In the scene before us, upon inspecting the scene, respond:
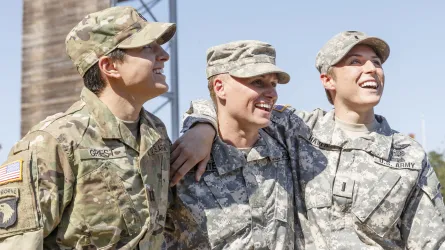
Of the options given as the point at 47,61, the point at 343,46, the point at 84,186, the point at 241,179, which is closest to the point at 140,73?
the point at 84,186

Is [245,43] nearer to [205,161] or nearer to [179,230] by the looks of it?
[205,161]

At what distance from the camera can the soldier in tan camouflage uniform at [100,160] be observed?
249cm

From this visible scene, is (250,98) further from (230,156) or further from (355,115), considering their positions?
(355,115)

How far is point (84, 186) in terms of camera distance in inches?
103

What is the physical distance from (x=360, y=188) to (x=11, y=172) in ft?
5.87

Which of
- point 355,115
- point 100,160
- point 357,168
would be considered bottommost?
point 357,168

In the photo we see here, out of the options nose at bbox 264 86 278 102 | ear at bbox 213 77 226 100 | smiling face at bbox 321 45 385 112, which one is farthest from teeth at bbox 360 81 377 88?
ear at bbox 213 77 226 100

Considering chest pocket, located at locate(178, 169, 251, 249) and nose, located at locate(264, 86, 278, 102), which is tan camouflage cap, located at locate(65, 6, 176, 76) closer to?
nose, located at locate(264, 86, 278, 102)

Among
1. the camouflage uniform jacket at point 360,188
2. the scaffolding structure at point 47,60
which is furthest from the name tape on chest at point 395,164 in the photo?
the scaffolding structure at point 47,60

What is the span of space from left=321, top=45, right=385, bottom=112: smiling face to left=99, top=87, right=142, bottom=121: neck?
1.23 m

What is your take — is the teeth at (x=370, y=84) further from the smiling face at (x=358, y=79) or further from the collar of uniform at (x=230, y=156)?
the collar of uniform at (x=230, y=156)

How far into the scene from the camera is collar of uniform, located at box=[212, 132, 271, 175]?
332cm

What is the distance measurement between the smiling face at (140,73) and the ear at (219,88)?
2.14 ft

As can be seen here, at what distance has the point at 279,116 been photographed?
3637mm
